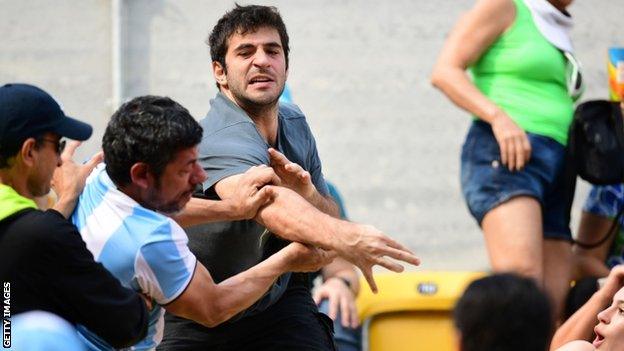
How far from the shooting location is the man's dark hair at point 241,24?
4754 mm

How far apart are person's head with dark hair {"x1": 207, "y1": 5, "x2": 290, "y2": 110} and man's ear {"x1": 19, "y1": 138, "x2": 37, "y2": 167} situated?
1.24 m

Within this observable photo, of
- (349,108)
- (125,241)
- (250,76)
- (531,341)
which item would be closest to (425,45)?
(349,108)

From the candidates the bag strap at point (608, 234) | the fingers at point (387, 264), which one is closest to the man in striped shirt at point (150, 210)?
the fingers at point (387, 264)

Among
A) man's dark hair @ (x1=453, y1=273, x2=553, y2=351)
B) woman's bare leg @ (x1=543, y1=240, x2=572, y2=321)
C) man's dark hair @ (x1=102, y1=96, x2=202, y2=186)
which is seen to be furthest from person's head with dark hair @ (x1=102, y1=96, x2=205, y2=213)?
woman's bare leg @ (x1=543, y1=240, x2=572, y2=321)

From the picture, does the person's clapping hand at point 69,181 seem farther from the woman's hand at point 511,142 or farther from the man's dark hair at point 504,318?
the woman's hand at point 511,142

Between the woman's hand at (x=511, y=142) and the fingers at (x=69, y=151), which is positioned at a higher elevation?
the fingers at (x=69, y=151)

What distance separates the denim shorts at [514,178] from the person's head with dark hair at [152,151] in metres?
1.96

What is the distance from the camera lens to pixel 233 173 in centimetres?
437

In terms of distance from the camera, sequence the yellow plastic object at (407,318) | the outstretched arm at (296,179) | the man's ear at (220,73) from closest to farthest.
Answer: the outstretched arm at (296,179) → the man's ear at (220,73) → the yellow plastic object at (407,318)

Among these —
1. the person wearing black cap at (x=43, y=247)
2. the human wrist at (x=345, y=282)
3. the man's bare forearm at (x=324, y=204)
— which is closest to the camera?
the person wearing black cap at (x=43, y=247)

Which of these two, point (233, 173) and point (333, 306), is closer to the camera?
point (233, 173)

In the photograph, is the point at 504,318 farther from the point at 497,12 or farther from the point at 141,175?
the point at 497,12

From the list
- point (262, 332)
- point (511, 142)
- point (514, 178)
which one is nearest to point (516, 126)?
point (511, 142)

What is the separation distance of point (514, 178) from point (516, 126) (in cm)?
21
